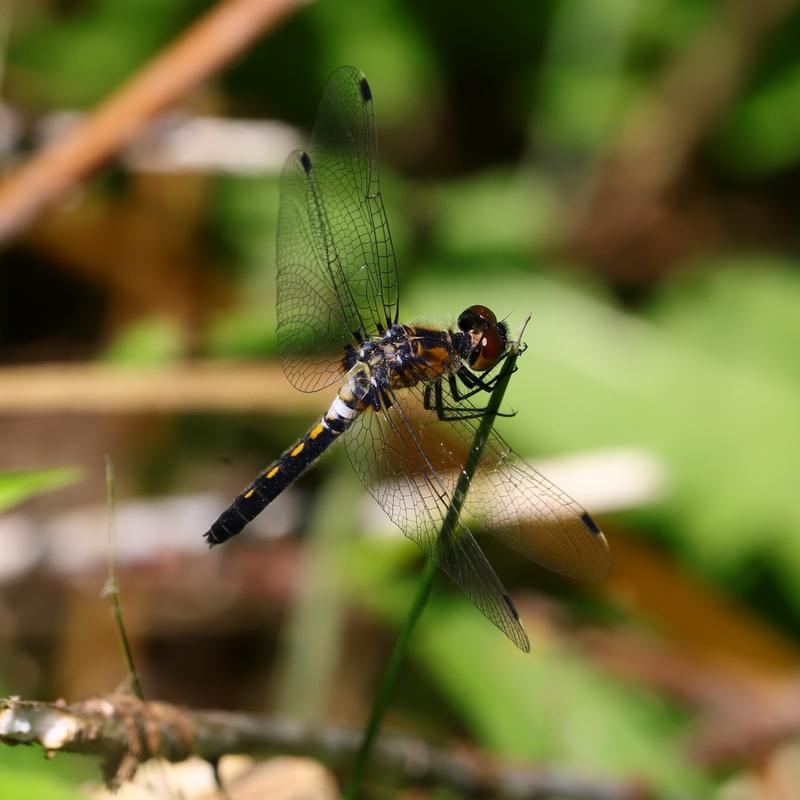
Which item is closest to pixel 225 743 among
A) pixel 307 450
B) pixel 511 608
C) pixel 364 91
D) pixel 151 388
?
pixel 511 608

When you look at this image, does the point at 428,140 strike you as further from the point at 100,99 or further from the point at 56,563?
the point at 56,563

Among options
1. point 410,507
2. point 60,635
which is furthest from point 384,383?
point 60,635

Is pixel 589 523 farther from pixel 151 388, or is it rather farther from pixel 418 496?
→ pixel 151 388

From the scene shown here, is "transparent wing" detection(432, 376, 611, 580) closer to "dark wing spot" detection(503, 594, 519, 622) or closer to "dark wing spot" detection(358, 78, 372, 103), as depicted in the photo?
"dark wing spot" detection(503, 594, 519, 622)

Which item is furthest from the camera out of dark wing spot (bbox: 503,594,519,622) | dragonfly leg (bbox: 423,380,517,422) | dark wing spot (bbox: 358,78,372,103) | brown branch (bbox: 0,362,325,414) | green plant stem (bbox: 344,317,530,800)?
brown branch (bbox: 0,362,325,414)

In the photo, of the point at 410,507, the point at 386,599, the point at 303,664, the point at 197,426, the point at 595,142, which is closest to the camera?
the point at 410,507

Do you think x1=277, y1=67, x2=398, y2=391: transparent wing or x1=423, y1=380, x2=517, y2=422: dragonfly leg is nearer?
x1=423, y1=380, x2=517, y2=422: dragonfly leg

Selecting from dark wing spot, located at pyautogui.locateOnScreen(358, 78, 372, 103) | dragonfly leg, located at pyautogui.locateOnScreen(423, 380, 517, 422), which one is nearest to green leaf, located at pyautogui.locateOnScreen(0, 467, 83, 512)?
dragonfly leg, located at pyautogui.locateOnScreen(423, 380, 517, 422)
